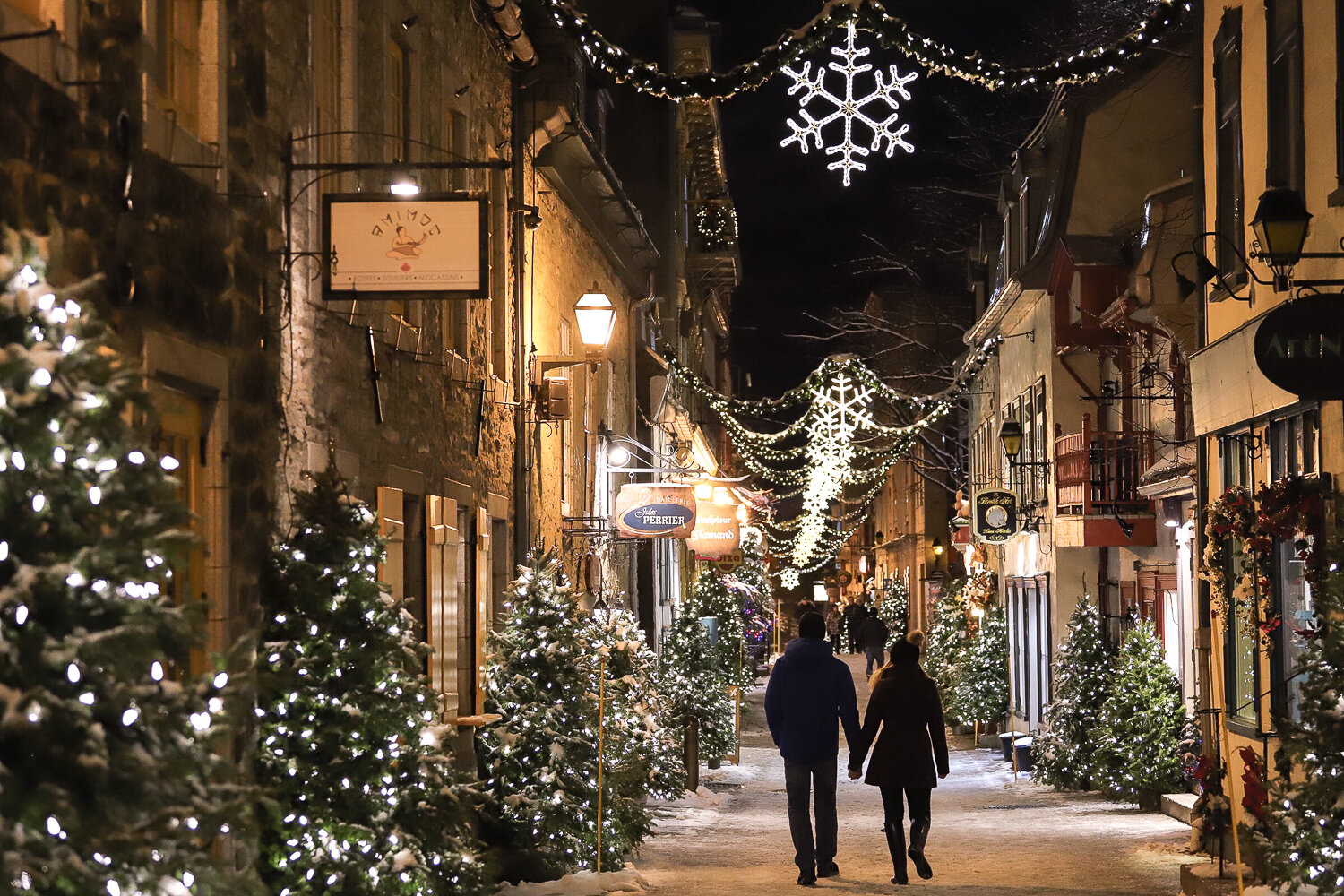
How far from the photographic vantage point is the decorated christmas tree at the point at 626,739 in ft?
43.8

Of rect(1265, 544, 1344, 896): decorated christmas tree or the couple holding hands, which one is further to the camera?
the couple holding hands

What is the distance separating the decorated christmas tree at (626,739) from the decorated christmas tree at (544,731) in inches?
10.0

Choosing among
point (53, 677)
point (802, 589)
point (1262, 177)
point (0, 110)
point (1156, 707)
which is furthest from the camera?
point (802, 589)

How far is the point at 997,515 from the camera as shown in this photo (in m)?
27.0

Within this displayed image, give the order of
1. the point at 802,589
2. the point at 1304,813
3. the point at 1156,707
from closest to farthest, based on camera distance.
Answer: the point at 1304,813, the point at 1156,707, the point at 802,589

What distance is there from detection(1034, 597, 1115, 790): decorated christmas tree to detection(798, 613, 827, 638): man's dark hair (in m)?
8.14

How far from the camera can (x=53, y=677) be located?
168 inches

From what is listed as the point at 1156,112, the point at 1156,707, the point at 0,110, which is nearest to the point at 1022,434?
the point at 1156,112

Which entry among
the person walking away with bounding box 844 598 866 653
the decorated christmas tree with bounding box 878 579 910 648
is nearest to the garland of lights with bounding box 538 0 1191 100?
the person walking away with bounding box 844 598 866 653

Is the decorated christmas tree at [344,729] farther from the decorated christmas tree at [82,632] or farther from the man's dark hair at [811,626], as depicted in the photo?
the man's dark hair at [811,626]

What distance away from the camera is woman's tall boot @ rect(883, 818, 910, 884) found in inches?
495

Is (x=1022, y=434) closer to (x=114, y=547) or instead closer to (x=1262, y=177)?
(x=1262, y=177)

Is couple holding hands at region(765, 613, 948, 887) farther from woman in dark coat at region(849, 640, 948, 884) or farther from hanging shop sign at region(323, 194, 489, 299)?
hanging shop sign at region(323, 194, 489, 299)

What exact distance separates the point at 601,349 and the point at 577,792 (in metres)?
6.27
